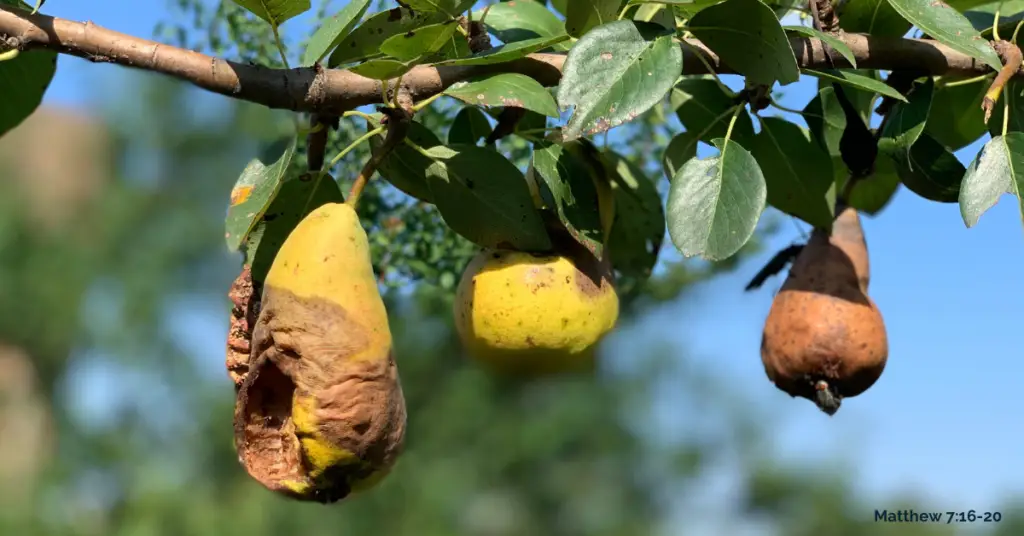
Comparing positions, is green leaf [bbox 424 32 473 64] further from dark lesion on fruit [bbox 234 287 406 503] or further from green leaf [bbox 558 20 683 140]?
dark lesion on fruit [bbox 234 287 406 503]

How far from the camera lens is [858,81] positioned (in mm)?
733

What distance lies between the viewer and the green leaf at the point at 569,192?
2.58ft

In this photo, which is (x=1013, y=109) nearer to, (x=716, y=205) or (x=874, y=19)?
(x=874, y=19)

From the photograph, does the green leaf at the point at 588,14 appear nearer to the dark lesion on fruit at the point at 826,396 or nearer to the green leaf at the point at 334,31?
the green leaf at the point at 334,31

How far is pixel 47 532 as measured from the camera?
554 cm

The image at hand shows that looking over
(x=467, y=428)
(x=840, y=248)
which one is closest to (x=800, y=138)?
(x=840, y=248)

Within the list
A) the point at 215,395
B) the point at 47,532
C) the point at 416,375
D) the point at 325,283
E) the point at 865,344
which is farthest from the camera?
the point at 215,395

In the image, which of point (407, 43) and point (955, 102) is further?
A: point (955, 102)

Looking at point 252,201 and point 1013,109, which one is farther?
point 1013,109

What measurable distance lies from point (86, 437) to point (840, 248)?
20.5 ft

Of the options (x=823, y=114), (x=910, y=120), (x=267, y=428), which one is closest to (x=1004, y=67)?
(x=910, y=120)

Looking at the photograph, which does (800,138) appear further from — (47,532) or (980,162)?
(47,532)

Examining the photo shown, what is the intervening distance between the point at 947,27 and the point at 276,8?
1.61 feet

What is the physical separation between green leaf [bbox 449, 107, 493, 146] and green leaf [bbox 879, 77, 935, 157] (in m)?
0.38
